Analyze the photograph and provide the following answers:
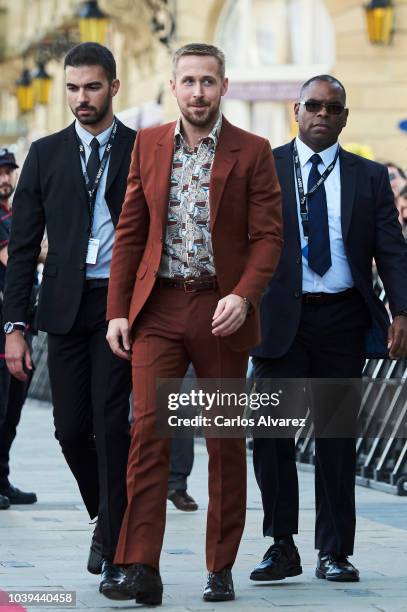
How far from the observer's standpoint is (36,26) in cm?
4875

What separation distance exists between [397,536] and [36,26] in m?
41.1

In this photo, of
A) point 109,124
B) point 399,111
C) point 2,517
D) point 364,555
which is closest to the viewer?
point 109,124

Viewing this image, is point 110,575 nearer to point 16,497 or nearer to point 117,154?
point 117,154

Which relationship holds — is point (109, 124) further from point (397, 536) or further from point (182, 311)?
point (397, 536)

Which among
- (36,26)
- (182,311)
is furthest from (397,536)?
(36,26)

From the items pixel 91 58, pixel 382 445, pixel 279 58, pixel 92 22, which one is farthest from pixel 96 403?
pixel 279 58

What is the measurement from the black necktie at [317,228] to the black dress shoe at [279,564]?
1.11 m

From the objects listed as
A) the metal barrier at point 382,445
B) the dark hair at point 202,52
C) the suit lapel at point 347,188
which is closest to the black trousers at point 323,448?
the suit lapel at point 347,188

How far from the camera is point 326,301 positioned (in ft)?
24.1

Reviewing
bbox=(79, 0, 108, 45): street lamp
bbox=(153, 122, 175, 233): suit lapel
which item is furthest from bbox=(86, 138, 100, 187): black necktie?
bbox=(79, 0, 108, 45): street lamp

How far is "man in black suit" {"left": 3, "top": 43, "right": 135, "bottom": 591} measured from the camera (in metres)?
6.96

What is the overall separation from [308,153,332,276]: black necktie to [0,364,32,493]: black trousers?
10.7 feet

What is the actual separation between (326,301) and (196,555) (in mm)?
1421

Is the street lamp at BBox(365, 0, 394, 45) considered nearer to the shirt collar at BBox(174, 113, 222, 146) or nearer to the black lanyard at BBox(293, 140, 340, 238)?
the black lanyard at BBox(293, 140, 340, 238)
